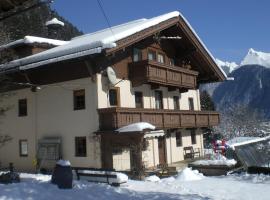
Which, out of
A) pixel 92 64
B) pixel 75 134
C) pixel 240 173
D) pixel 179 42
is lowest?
pixel 240 173

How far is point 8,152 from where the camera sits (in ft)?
85.5

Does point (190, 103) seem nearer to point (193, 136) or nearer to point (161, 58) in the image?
point (193, 136)

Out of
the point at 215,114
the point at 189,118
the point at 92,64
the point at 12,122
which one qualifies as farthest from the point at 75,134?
the point at 215,114

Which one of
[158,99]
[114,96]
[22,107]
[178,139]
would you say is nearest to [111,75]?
[114,96]

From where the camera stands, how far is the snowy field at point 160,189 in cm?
1173

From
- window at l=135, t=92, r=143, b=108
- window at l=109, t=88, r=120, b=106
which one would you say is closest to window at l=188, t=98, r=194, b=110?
window at l=135, t=92, r=143, b=108

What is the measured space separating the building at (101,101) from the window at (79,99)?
0.05 metres

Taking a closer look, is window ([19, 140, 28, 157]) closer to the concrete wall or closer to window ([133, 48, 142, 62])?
the concrete wall

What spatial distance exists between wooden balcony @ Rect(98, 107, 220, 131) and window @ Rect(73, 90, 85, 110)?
1.59m

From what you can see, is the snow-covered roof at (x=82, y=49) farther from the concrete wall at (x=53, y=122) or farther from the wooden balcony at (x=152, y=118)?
the wooden balcony at (x=152, y=118)

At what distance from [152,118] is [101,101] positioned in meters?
3.17

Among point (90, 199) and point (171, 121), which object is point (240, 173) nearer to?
point (171, 121)

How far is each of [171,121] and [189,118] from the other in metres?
2.89

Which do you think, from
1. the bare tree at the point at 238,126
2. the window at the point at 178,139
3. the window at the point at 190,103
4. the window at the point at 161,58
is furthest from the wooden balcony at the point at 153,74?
the bare tree at the point at 238,126
